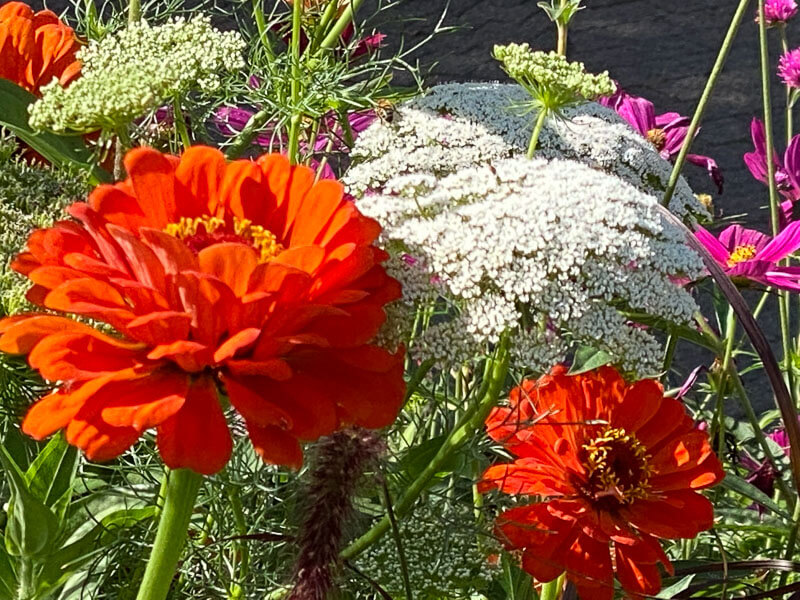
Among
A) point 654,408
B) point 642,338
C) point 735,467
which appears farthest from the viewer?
point 735,467

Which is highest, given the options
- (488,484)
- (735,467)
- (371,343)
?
(371,343)

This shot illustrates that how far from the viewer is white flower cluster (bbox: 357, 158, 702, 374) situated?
41cm

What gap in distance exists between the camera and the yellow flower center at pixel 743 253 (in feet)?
2.77

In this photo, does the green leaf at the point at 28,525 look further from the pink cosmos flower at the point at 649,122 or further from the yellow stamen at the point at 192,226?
the pink cosmos flower at the point at 649,122

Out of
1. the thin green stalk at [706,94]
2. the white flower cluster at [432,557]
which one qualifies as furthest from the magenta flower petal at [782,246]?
the white flower cluster at [432,557]

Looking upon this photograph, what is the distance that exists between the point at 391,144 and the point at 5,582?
26 centimetres

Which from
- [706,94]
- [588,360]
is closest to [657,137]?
[706,94]

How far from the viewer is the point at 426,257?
0.42 metres

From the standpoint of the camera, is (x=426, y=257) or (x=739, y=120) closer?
(x=426, y=257)

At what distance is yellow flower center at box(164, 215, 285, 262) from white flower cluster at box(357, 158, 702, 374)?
0.17 feet

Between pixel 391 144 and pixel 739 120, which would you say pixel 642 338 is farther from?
pixel 739 120

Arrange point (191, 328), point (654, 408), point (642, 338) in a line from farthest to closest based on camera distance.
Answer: point (654, 408), point (642, 338), point (191, 328)

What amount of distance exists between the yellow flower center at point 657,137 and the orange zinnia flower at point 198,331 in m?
0.64

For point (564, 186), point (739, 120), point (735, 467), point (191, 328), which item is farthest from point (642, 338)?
point (739, 120)
